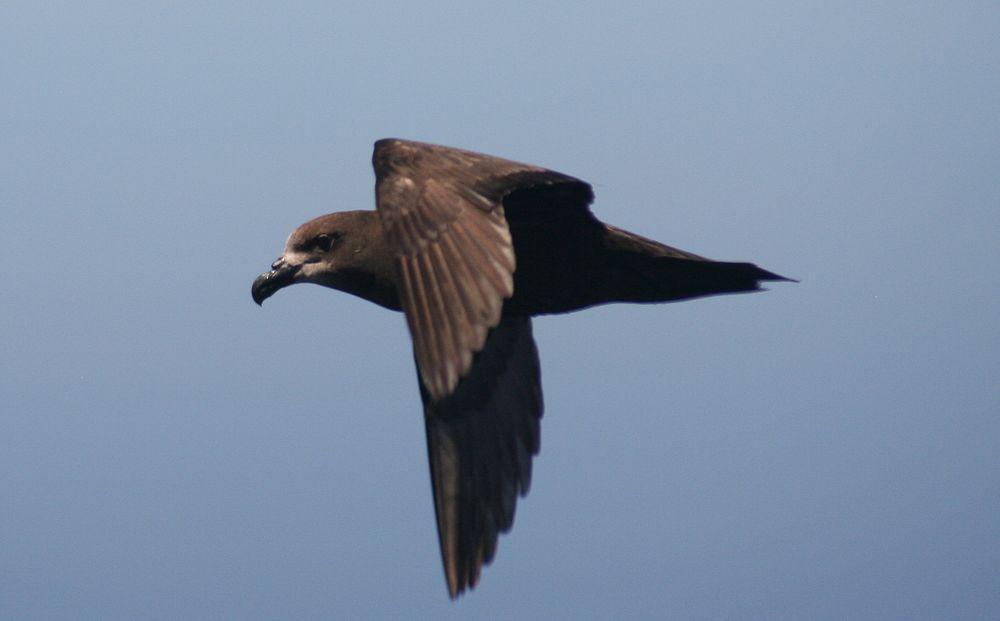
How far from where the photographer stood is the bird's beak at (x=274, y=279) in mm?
5520

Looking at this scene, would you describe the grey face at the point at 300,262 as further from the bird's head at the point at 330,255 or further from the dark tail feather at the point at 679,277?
the dark tail feather at the point at 679,277

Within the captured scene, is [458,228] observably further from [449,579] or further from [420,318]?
[449,579]

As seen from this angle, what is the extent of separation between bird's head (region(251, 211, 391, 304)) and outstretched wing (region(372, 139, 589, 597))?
69 cm

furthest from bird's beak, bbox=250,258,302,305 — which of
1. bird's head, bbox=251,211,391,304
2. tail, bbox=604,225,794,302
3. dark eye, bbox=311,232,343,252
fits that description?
tail, bbox=604,225,794,302

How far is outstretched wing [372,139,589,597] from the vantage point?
13.1 ft

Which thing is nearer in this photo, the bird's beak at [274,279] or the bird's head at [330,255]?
the bird's head at [330,255]

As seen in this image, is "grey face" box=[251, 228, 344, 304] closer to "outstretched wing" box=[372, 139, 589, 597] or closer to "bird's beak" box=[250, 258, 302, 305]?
"bird's beak" box=[250, 258, 302, 305]

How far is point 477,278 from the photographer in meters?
4.06

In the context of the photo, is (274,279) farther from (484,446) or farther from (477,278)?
(477,278)

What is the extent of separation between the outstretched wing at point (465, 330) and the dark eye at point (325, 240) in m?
0.81

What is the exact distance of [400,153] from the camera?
15.3 ft

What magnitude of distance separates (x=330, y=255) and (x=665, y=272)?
1.42 m

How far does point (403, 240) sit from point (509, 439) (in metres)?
2.12

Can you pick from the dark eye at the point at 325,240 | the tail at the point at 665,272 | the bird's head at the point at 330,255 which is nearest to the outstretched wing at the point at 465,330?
the tail at the point at 665,272
